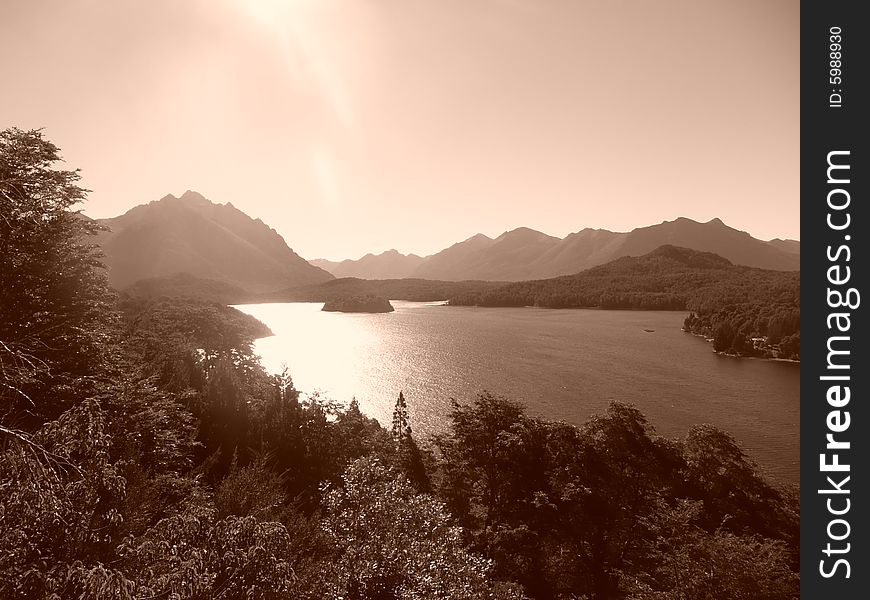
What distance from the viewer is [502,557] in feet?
101

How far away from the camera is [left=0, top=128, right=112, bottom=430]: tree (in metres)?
14.6

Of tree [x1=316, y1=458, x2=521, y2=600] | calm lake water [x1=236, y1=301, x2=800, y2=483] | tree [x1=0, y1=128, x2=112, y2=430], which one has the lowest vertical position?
calm lake water [x1=236, y1=301, x2=800, y2=483]

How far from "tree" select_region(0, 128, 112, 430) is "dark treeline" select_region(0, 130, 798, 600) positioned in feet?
0.32

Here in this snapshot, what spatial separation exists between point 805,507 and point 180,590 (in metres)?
19.5

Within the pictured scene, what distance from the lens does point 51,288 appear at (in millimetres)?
18047

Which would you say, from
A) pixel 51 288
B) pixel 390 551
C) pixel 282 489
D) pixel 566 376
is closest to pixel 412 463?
pixel 282 489

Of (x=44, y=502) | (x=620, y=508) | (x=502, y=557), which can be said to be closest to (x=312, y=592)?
(x=44, y=502)

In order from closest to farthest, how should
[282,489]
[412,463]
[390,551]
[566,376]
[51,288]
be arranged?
[390,551]
[51,288]
[282,489]
[412,463]
[566,376]

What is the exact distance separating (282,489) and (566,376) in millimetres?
70360

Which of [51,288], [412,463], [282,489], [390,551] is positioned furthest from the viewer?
[412,463]

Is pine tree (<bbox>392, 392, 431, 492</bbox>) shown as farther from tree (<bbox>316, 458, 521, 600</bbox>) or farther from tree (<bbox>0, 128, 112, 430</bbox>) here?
tree (<bbox>0, 128, 112, 430</bbox>)

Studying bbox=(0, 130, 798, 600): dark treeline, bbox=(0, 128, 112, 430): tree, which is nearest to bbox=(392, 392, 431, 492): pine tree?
bbox=(0, 130, 798, 600): dark treeline

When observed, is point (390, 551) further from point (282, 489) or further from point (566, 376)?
point (566, 376)

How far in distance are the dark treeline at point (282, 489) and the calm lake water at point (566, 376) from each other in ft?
69.0
